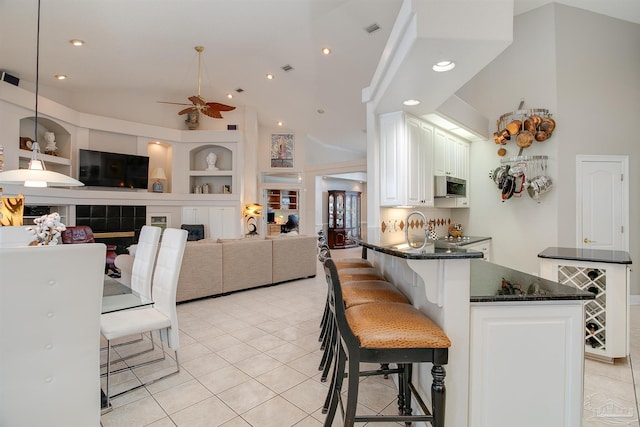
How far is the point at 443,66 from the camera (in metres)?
2.17

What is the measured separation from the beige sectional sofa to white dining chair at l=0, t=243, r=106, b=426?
261cm

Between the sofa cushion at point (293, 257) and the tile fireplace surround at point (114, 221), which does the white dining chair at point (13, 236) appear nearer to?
the sofa cushion at point (293, 257)

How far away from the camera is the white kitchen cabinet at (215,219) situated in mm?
7590

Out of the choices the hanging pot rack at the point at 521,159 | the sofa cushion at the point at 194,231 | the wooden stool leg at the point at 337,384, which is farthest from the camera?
the sofa cushion at the point at 194,231


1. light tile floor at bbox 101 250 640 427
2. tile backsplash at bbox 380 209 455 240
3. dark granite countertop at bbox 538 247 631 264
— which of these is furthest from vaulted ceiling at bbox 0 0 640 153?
light tile floor at bbox 101 250 640 427

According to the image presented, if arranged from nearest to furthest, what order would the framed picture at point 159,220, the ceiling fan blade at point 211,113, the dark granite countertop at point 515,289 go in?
the dark granite countertop at point 515,289 < the ceiling fan blade at point 211,113 < the framed picture at point 159,220

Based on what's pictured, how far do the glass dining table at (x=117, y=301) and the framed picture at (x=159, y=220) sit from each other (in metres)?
5.19

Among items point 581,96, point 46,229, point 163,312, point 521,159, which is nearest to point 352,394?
point 163,312

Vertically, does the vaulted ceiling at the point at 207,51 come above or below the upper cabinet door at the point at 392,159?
above

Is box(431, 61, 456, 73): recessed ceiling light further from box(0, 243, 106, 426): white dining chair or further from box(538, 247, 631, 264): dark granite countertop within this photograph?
box(0, 243, 106, 426): white dining chair

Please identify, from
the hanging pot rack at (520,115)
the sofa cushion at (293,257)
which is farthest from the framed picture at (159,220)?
the hanging pot rack at (520,115)

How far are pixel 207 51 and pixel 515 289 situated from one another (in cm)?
593

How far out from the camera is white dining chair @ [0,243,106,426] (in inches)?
45.0

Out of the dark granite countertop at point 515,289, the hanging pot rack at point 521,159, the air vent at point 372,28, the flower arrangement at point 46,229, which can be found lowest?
the dark granite countertop at point 515,289
